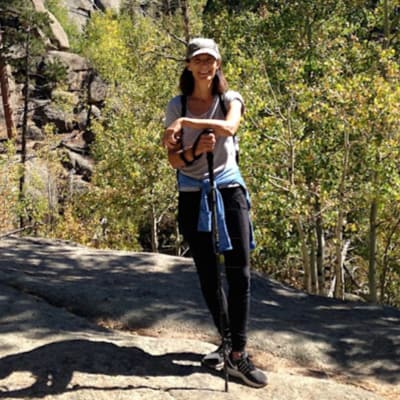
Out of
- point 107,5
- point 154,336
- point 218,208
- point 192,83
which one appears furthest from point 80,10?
point 218,208

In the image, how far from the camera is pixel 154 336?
4.61 m

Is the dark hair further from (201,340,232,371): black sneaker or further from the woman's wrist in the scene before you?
(201,340,232,371): black sneaker

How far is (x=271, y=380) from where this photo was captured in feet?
12.1

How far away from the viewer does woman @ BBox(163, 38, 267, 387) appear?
323 centimetres

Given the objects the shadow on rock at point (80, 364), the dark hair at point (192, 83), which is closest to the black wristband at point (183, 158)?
the dark hair at point (192, 83)

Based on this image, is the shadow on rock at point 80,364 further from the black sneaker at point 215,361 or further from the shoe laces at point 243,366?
the shoe laces at point 243,366

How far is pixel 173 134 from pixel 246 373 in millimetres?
1643

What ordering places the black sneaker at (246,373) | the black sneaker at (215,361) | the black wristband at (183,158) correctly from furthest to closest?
1. the black sneaker at (215,361)
2. the black sneaker at (246,373)
3. the black wristband at (183,158)

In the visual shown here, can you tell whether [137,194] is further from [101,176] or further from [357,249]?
[357,249]

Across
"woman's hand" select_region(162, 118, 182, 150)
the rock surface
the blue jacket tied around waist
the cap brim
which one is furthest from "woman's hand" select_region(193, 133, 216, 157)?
the rock surface

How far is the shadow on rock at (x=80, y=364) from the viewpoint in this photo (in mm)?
3238

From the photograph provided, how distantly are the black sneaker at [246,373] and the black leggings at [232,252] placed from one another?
9 centimetres

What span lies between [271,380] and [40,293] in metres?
2.53

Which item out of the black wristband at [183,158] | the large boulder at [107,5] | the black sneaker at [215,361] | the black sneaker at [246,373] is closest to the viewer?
the black wristband at [183,158]
